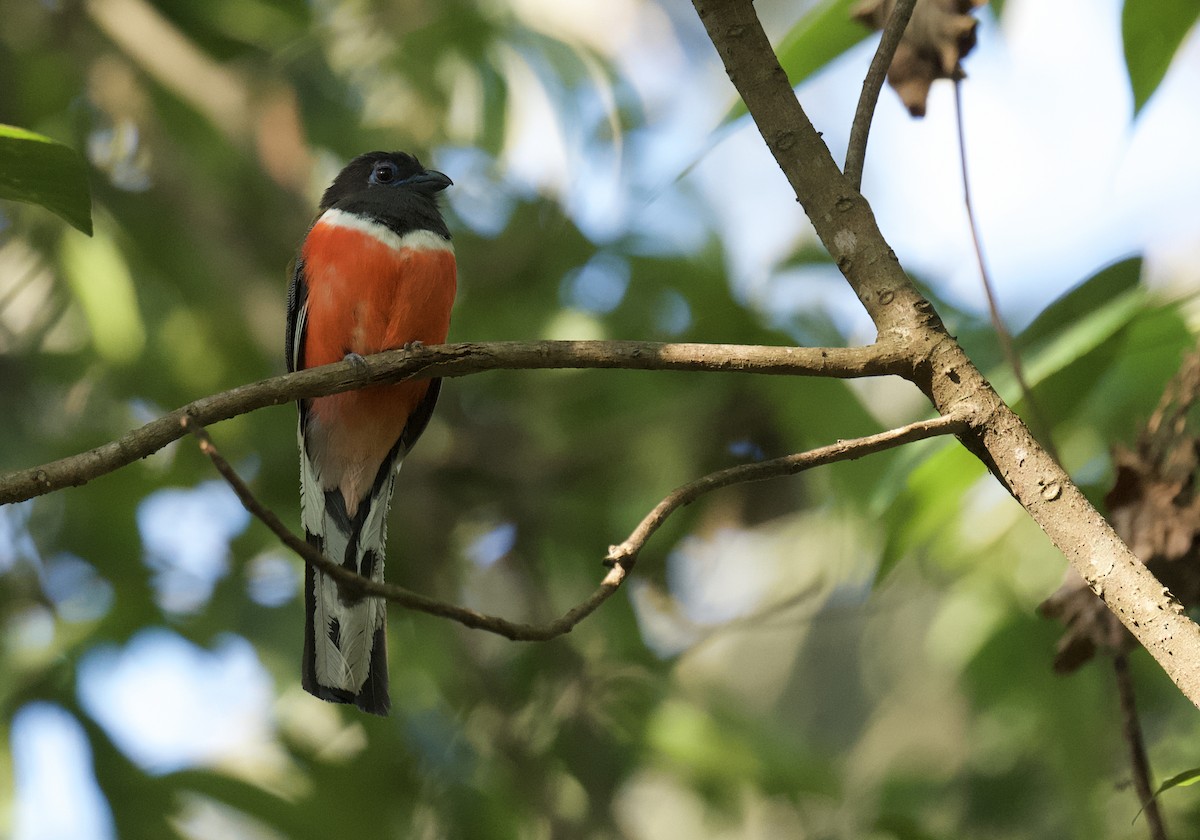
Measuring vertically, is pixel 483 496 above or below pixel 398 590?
above

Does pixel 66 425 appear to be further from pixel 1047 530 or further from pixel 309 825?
pixel 1047 530

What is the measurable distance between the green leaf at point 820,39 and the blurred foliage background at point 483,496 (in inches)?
60.6

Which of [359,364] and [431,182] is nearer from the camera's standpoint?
[359,364]

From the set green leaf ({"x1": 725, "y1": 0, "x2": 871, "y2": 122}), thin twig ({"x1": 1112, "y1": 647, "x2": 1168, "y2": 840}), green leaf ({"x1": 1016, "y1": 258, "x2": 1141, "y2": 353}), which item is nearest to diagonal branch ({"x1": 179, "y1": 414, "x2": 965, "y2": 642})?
thin twig ({"x1": 1112, "y1": 647, "x2": 1168, "y2": 840})

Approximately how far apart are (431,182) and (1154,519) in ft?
9.82

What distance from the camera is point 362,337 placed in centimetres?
402

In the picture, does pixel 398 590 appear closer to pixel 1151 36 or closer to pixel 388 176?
pixel 1151 36

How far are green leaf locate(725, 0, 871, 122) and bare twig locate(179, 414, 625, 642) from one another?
1290mm

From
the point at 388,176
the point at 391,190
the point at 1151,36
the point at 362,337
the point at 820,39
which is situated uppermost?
the point at 388,176

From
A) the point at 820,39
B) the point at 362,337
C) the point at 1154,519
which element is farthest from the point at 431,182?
the point at 1154,519

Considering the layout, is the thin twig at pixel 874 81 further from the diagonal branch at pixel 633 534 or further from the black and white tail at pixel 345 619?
the black and white tail at pixel 345 619

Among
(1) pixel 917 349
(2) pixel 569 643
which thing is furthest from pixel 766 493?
(1) pixel 917 349

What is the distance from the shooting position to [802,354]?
186cm

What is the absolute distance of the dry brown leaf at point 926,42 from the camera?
2.38 metres
